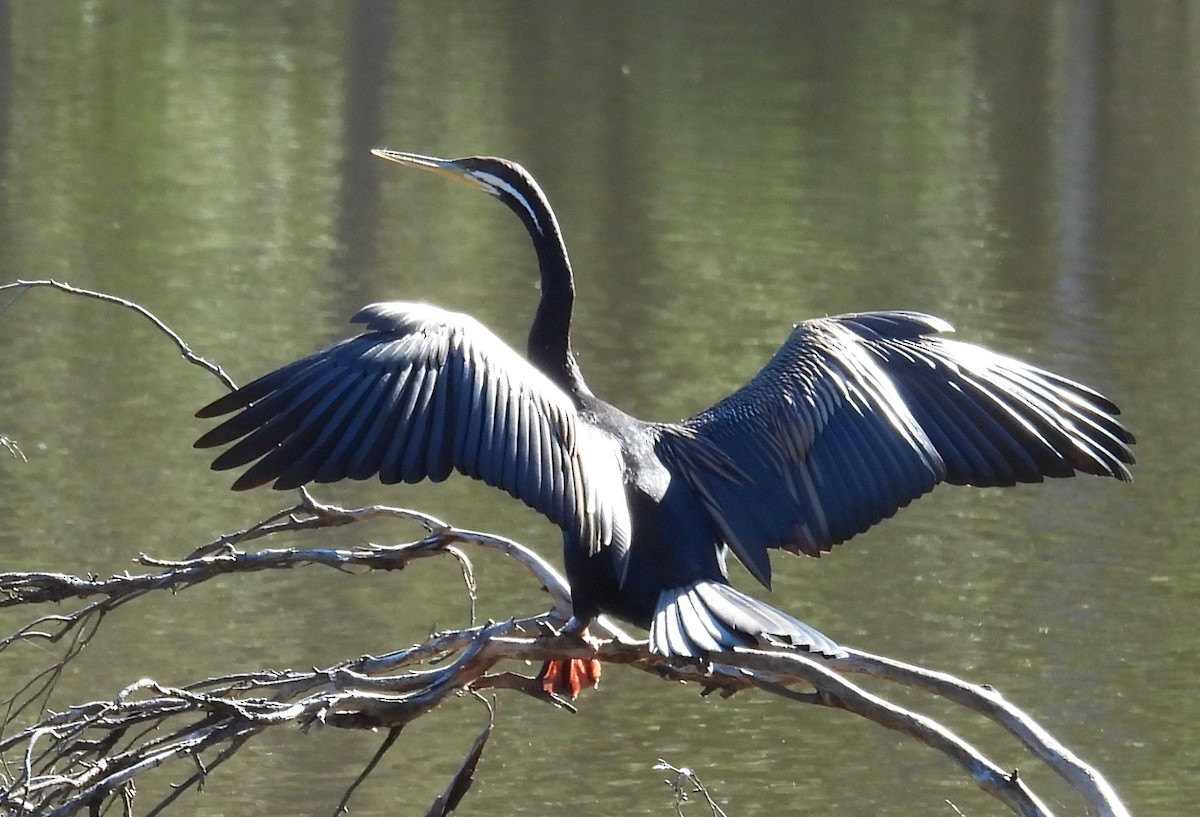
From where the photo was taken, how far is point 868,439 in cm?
470

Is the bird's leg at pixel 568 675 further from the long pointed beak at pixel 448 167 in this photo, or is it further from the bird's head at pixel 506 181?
the long pointed beak at pixel 448 167

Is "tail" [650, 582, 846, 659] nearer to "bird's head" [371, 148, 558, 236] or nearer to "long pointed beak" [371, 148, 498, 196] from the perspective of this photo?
"bird's head" [371, 148, 558, 236]

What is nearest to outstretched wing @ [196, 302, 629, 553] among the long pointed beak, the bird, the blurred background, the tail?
the bird

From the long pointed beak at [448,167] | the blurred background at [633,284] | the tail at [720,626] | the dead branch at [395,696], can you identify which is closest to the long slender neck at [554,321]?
the long pointed beak at [448,167]

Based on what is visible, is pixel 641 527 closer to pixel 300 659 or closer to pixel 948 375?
pixel 948 375

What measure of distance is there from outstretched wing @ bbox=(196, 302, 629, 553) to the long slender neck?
21.6 inches

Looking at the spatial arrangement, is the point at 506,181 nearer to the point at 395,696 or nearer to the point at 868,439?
the point at 868,439

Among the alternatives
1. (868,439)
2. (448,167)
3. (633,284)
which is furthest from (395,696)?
(633,284)

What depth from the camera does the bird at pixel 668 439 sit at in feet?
13.3

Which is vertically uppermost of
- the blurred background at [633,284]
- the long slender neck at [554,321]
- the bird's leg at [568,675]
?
the long slender neck at [554,321]

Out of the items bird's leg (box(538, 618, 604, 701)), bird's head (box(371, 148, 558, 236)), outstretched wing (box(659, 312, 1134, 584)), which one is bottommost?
bird's leg (box(538, 618, 604, 701))

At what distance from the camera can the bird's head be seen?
506cm

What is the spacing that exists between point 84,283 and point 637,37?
15.8m

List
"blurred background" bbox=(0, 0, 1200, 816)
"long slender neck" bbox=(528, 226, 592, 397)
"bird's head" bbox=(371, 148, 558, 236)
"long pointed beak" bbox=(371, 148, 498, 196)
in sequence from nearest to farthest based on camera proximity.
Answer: "long slender neck" bbox=(528, 226, 592, 397) → "bird's head" bbox=(371, 148, 558, 236) → "long pointed beak" bbox=(371, 148, 498, 196) → "blurred background" bbox=(0, 0, 1200, 816)
